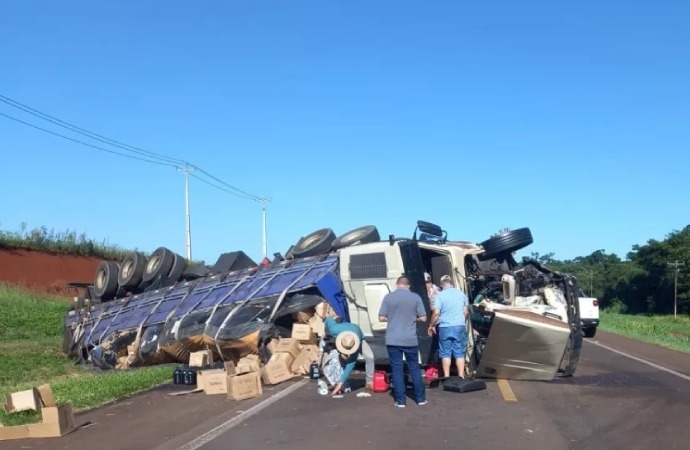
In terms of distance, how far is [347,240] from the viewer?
16.8m

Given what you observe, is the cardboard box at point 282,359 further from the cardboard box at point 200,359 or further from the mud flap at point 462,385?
the mud flap at point 462,385

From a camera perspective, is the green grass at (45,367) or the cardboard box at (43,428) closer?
the cardboard box at (43,428)

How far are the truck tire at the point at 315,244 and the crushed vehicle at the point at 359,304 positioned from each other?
41 mm

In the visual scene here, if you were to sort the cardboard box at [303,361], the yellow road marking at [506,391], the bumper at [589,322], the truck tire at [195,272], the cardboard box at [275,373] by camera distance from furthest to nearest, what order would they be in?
the bumper at [589,322] < the truck tire at [195,272] < the cardboard box at [303,361] < the cardboard box at [275,373] < the yellow road marking at [506,391]

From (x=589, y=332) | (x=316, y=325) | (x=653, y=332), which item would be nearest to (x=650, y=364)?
(x=316, y=325)

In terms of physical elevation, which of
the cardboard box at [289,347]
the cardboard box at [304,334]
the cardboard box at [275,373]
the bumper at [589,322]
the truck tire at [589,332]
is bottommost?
the truck tire at [589,332]

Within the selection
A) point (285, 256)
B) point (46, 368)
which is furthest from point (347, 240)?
point (46, 368)

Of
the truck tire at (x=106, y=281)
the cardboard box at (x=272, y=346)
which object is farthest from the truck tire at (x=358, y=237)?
the truck tire at (x=106, y=281)

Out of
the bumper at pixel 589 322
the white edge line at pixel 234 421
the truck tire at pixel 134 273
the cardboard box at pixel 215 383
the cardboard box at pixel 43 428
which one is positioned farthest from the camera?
the bumper at pixel 589 322

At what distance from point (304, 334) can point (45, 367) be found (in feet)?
24.9

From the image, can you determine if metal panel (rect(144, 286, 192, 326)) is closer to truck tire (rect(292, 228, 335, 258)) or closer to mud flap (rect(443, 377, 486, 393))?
truck tire (rect(292, 228, 335, 258))

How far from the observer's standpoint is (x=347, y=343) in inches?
426

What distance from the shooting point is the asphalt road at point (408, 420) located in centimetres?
767

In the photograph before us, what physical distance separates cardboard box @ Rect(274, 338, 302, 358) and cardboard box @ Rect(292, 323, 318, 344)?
30cm
